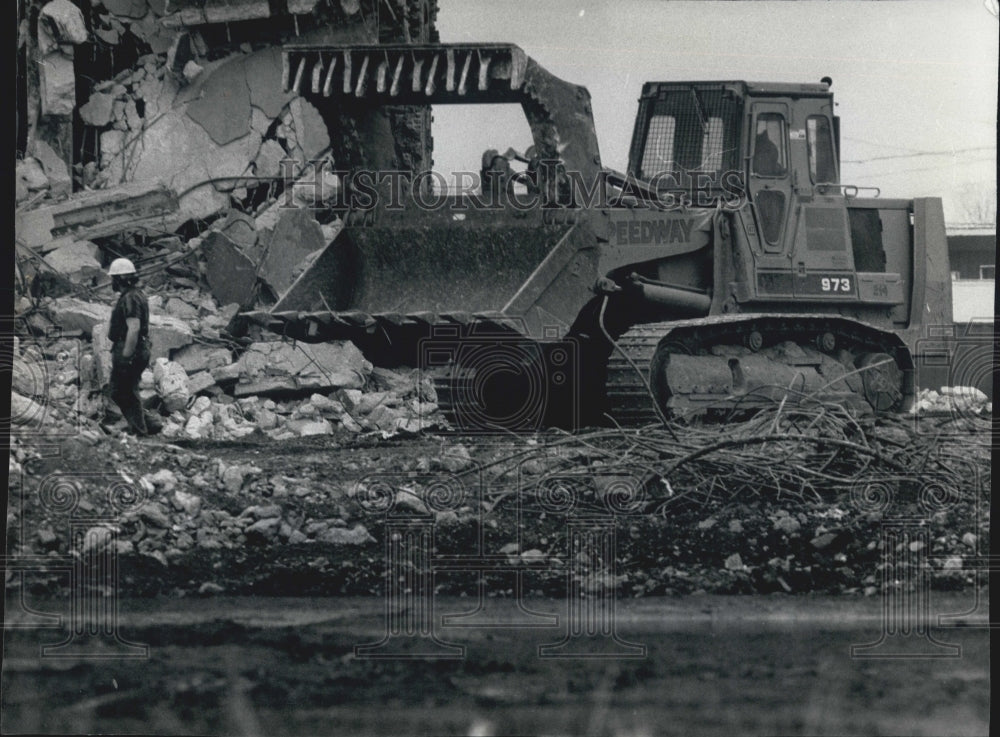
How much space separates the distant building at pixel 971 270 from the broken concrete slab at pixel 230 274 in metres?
5.22

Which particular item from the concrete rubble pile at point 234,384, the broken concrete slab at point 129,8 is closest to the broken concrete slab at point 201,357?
the concrete rubble pile at point 234,384

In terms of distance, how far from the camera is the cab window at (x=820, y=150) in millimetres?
8203

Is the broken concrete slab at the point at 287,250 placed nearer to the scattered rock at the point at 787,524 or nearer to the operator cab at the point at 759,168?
the operator cab at the point at 759,168

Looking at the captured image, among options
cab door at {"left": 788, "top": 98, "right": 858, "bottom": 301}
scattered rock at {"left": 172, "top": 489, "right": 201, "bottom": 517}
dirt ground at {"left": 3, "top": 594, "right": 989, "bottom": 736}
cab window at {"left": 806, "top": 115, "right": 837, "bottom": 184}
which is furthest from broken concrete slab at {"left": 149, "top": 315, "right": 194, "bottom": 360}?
cab window at {"left": 806, "top": 115, "right": 837, "bottom": 184}

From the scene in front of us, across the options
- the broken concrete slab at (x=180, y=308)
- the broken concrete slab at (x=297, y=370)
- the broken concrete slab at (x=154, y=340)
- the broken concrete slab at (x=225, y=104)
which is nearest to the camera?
the broken concrete slab at (x=154, y=340)

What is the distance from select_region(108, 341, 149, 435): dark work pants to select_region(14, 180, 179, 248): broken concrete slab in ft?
9.44

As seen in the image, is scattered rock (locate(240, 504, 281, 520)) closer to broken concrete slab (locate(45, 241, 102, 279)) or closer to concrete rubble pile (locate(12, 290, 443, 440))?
concrete rubble pile (locate(12, 290, 443, 440))

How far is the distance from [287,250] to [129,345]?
294cm

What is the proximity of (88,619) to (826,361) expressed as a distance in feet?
16.2

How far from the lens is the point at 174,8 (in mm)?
11133

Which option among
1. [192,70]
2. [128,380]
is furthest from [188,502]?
[192,70]

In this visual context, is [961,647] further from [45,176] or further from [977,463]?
[45,176]

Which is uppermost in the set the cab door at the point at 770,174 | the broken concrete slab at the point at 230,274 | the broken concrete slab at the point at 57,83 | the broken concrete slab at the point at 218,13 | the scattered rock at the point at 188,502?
the broken concrete slab at the point at 218,13

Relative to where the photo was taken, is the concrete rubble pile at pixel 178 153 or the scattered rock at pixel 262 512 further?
the concrete rubble pile at pixel 178 153
